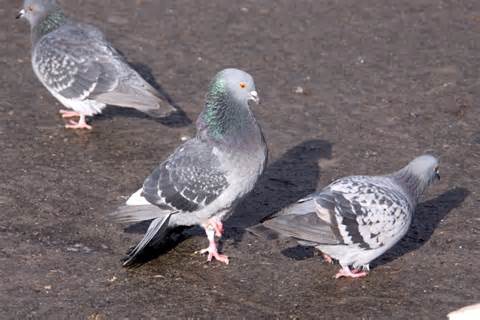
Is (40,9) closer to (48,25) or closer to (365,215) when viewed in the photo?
(48,25)

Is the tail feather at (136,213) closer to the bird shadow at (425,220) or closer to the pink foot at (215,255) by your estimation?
the pink foot at (215,255)

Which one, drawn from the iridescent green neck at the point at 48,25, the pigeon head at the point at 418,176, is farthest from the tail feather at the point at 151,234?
the iridescent green neck at the point at 48,25

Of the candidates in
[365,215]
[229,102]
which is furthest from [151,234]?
[365,215]

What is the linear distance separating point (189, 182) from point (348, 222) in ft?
3.96

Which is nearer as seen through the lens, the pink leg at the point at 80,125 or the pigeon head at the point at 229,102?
the pigeon head at the point at 229,102

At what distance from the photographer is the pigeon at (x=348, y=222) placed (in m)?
6.30

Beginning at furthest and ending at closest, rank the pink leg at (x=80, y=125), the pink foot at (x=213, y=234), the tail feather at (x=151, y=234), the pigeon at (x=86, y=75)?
the pink leg at (x=80, y=125)
the pigeon at (x=86, y=75)
the pink foot at (x=213, y=234)
the tail feather at (x=151, y=234)

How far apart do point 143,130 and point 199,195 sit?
2.50m

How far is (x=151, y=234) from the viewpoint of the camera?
6.68m

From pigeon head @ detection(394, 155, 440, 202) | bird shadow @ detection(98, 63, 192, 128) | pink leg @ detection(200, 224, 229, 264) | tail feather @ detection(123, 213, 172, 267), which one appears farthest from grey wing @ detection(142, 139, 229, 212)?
bird shadow @ detection(98, 63, 192, 128)

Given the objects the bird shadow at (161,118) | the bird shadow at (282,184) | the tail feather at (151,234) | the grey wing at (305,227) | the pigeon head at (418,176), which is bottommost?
the bird shadow at (161,118)

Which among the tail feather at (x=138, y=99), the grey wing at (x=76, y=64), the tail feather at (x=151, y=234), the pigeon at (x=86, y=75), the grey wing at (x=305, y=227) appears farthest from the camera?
the grey wing at (x=76, y=64)

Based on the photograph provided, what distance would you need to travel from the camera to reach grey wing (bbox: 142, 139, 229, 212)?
6590mm

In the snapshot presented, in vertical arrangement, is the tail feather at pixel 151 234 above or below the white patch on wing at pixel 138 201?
below
